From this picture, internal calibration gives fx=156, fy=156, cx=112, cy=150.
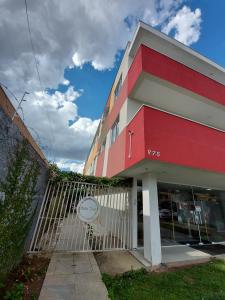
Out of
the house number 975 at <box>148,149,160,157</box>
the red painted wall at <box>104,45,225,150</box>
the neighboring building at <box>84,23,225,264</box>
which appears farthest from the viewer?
the red painted wall at <box>104,45,225,150</box>

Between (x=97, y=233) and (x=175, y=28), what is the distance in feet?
39.2

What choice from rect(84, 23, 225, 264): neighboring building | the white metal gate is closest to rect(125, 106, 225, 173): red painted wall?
rect(84, 23, 225, 264): neighboring building

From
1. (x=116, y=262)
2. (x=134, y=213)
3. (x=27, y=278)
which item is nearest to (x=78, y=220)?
(x=116, y=262)

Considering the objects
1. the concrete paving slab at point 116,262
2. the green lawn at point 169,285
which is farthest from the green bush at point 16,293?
the concrete paving slab at point 116,262

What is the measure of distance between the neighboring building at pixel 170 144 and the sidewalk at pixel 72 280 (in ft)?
8.44

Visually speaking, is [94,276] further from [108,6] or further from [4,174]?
[108,6]

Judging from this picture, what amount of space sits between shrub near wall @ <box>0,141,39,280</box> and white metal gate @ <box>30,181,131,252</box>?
2.66 m

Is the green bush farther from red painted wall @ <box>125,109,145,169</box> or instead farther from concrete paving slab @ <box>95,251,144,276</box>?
red painted wall @ <box>125,109,145,169</box>

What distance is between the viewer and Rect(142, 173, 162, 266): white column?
621 cm

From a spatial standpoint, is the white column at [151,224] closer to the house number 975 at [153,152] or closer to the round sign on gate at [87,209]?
the house number 975 at [153,152]

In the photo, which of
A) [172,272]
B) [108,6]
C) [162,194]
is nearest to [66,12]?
[108,6]

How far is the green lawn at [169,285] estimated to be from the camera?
398 centimetres

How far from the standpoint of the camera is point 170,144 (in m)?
5.84

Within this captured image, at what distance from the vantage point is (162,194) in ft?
29.9
